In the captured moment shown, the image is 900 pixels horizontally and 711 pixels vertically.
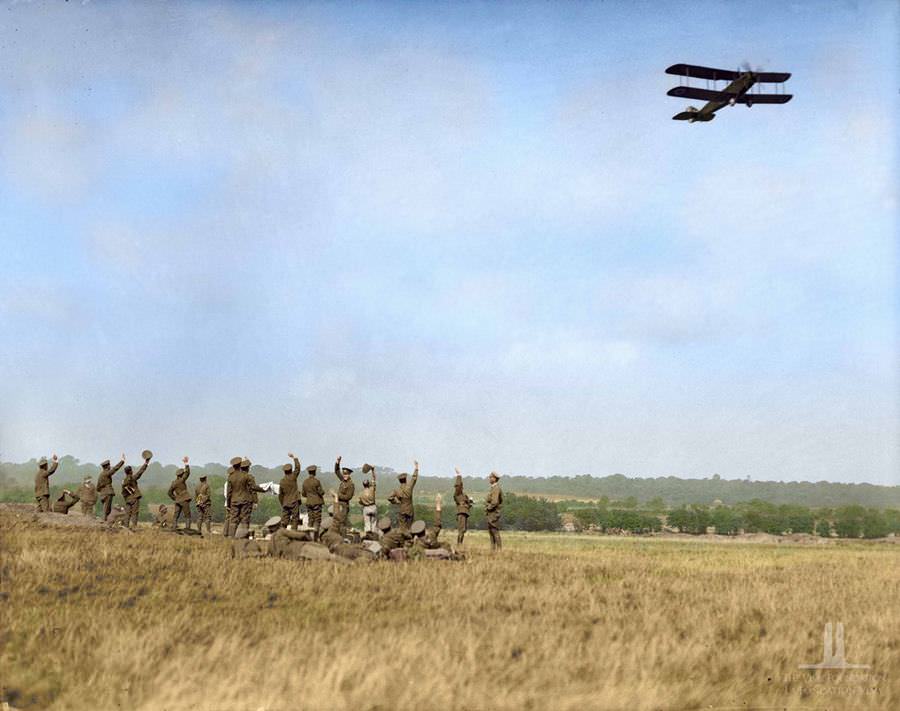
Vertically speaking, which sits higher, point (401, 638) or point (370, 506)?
point (370, 506)

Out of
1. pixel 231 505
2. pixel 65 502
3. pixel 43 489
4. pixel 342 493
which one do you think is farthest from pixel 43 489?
pixel 342 493

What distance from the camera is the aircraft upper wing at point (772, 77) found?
35656 millimetres

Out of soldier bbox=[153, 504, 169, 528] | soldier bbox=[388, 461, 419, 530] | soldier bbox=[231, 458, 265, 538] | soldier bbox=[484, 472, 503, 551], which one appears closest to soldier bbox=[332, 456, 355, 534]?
soldier bbox=[388, 461, 419, 530]

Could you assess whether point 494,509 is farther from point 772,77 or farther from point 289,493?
point 772,77

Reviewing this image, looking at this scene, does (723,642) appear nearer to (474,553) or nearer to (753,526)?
(474,553)

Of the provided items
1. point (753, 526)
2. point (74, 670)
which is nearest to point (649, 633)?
point (74, 670)

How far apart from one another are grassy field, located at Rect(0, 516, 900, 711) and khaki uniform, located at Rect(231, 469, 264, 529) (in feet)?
19.9

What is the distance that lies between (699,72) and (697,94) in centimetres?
395

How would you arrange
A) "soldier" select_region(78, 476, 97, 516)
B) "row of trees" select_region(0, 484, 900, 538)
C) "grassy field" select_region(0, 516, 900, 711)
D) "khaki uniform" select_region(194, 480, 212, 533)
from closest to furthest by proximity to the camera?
"grassy field" select_region(0, 516, 900, 711) < "khaki uniform" select_region(194, 480, 212, 533) < "soldier" select_region(78, 476, 97, 516) < "row of trees" select_region(0, 484, 900, 538)

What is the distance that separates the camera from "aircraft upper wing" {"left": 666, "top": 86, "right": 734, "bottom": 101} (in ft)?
117

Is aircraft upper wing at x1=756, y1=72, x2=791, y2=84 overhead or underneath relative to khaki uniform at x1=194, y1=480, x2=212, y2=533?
overhead

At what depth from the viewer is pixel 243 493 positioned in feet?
73.2

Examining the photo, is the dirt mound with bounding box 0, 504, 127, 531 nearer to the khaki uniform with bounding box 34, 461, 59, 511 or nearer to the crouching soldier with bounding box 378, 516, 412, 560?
the khaki uniform with bounding box 34, 461, 59, 511

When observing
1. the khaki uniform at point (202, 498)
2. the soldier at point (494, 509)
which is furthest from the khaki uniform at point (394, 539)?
the khaki uniform at point (202, 498)
